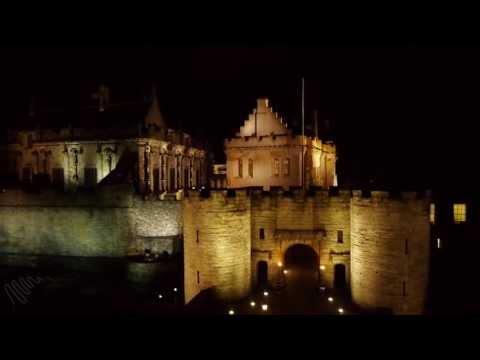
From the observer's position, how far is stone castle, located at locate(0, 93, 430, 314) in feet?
57.7

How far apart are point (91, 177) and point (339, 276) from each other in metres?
24.9

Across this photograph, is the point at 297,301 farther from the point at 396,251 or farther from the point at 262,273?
the point at 396,251

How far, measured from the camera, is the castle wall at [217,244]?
62.3 ft

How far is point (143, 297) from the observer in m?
23.4

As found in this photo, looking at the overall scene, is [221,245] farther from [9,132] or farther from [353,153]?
[9,132]

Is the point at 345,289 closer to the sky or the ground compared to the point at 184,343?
closer to the ground

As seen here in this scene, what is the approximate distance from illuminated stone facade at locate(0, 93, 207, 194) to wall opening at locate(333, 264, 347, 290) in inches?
654

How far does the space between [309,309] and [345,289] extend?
130 inches

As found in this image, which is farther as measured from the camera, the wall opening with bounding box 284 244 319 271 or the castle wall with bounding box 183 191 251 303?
the wall opening with bounding box 284 244 319 271

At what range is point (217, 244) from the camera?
748 inches

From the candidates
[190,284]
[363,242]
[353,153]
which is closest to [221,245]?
[190,284]
